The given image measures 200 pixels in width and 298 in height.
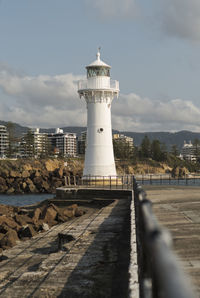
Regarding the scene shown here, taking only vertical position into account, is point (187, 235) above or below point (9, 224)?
above

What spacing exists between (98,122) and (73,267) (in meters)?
26.3

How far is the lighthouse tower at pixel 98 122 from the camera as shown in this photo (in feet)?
114

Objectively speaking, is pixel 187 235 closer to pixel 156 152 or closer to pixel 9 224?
pixel 9 224

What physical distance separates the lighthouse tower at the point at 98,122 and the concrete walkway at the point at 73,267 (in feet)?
66.9

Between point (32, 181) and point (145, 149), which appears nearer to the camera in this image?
point (32, 181)

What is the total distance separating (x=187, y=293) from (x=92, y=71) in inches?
1391

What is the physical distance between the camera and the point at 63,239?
1277 cm

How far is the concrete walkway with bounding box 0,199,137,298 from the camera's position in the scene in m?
7.41

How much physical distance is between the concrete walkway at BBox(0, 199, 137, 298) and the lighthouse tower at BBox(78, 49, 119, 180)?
20401 millimetres

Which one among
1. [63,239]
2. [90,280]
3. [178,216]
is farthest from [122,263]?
[63,239]

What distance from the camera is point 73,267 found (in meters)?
8.94

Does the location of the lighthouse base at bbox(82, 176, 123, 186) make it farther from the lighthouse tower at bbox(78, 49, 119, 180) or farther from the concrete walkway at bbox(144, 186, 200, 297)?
the concrete walkway at bbox(144, 186, 200, 297)

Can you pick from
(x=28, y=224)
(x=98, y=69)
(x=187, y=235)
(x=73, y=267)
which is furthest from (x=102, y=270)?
(x=98, y=69)

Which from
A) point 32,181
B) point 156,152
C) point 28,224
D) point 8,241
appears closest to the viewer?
point 8,241
